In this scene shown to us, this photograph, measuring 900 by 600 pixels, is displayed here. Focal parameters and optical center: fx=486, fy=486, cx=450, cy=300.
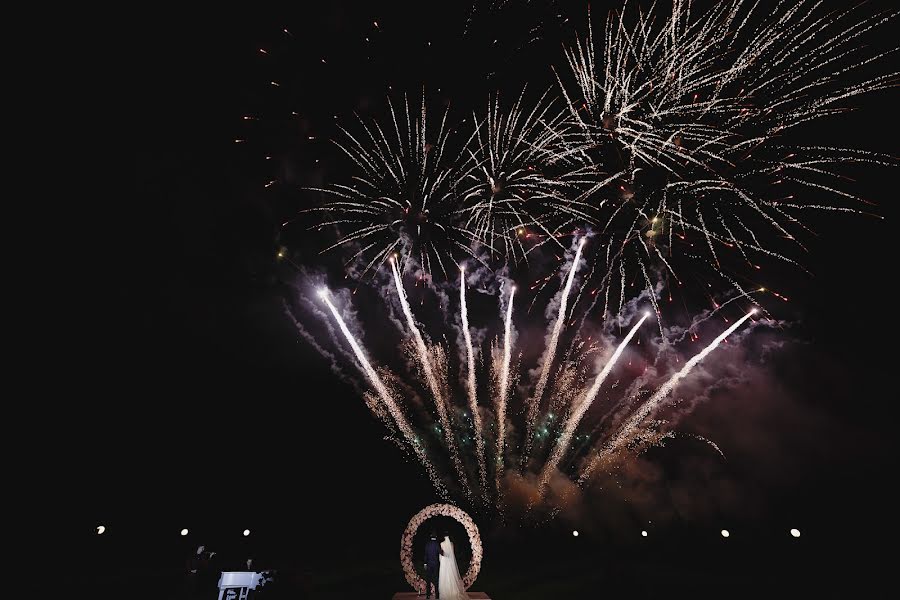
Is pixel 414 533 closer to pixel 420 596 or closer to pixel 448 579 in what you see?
pixel 420 596

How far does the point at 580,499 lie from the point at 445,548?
19459mm

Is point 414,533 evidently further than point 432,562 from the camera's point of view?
Yes

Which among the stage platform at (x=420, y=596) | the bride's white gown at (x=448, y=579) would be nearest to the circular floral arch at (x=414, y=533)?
the stage platform at (x=420, y=596)

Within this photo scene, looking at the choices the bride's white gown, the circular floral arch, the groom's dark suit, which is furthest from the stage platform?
the bride's white gown

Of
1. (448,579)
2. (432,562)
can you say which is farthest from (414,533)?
(448,579)

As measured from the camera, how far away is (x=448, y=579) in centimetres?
1048

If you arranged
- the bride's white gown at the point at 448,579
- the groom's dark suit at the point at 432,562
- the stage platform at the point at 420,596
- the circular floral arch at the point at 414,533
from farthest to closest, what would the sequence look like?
1. the circular floral arch at the point at 414,533
2. the stage platform at the point at 420,596
3. the groom's dark suit at the point at 432,562
4. the bride's white gown at the point at 448,579

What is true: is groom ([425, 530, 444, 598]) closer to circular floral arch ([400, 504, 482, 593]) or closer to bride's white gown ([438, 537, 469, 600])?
bride's white gown ([438, 537, 469, 600])

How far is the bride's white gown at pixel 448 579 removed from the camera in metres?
10.4

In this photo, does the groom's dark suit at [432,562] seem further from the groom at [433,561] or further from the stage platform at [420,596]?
the stage platform at [420,596]

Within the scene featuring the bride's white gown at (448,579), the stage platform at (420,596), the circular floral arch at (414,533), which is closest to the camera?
the bride's white gown at (448,579)

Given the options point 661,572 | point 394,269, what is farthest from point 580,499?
point 394,269

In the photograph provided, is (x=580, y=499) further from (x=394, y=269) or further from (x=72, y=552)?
(x=72, y=552)

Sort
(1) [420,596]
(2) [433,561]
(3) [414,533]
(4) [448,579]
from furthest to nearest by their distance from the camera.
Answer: (3) [414,533] < (1) [420,596] < (2) [433,561] < (4) [448,579]
